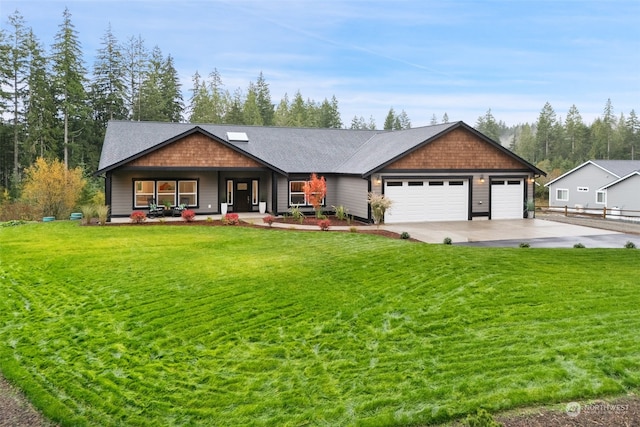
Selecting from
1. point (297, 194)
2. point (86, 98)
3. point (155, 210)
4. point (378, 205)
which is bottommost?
point (155, 210)

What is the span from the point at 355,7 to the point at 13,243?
15.7 m

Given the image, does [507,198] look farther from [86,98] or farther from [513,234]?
[86,98]

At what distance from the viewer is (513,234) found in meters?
18.1

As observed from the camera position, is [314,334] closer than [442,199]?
Yes

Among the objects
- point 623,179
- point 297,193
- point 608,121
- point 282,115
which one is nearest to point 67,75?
point 297,193

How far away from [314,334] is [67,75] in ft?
137

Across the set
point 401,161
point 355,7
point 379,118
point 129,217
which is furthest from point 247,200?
point 379,118

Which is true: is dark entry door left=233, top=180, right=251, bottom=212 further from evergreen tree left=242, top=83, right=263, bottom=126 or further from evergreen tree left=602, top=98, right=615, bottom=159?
evergreen tree left=602, top=98, right=615, bottom=159

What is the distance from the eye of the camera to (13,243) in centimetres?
1559

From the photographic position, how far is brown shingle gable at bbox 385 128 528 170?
22422mm

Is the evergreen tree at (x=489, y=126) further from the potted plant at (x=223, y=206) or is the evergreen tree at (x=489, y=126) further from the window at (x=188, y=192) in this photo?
the window at (x=188, y=192)

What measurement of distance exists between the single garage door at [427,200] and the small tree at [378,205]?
0.75 m

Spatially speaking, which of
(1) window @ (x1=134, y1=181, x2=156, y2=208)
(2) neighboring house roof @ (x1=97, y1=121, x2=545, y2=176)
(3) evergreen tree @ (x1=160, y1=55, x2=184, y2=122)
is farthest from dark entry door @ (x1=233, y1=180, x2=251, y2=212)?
(3) evergreen tree @ (x1=160, y1=55, x2=184, y2=122)

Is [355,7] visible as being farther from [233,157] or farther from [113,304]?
A: [113,304]
